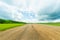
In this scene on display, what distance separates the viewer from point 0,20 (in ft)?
403
